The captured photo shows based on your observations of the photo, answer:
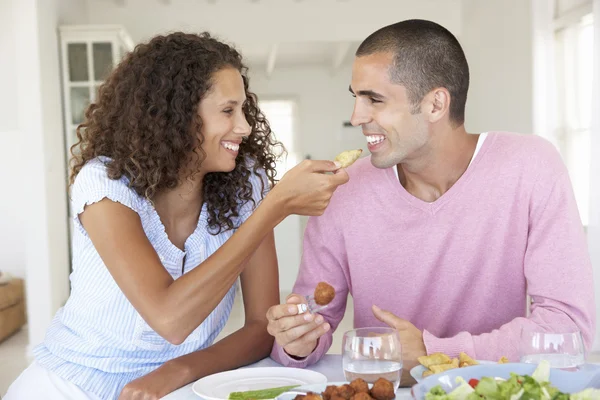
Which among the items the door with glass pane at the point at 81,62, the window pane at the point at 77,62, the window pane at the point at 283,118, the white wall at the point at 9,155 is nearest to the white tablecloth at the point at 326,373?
the door with glass pane at the point at 81,62

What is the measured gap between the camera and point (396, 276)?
1866mm

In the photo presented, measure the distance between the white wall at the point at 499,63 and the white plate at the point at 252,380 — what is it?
5.18 metres

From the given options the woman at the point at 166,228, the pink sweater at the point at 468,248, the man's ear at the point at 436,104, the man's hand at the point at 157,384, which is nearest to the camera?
the man's hand at the point at 157,384

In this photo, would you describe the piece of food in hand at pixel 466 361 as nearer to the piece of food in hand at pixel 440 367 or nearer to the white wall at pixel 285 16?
the piece of food in hand at pixel 440 367

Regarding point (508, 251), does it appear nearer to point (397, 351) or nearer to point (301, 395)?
point (397, 351)

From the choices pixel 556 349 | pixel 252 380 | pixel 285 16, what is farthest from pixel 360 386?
pixel 285 16

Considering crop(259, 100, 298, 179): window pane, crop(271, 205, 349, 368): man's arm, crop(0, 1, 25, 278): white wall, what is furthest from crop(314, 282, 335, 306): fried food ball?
crop(259, 100, 298, 179): window pane

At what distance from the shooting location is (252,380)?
142 cm

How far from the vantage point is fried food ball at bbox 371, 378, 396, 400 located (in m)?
1.06

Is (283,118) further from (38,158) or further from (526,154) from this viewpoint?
(526,154)

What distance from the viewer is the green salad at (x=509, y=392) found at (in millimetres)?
892

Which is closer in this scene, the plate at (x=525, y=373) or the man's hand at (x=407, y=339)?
the plate at (x=525, y=373)

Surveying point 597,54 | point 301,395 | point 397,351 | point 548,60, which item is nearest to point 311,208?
point 397,351

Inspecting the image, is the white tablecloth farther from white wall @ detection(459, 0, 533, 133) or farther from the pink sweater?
white wall @ detection(459, 0, 533, 133)
